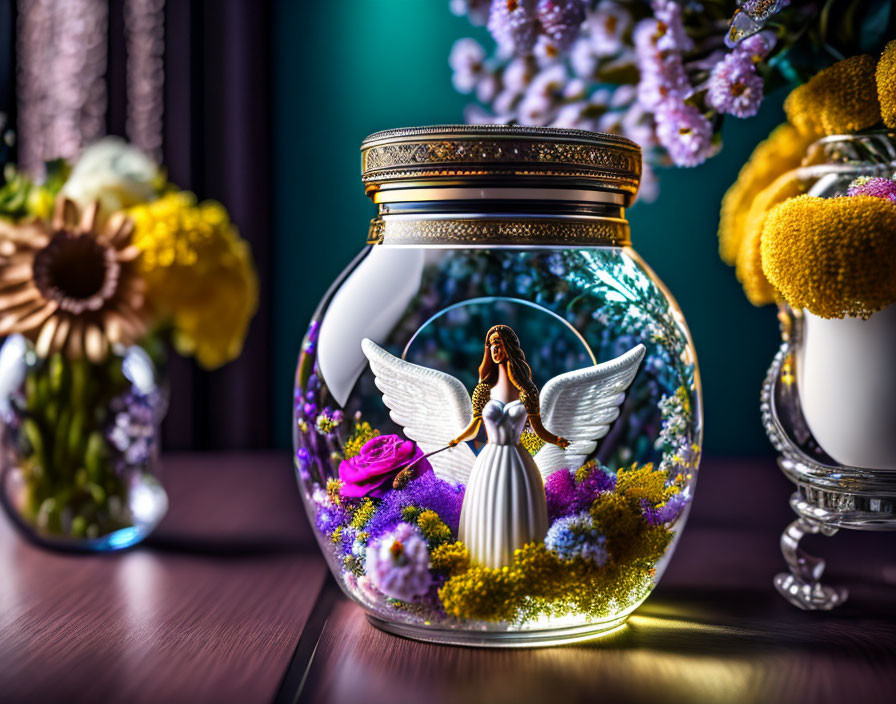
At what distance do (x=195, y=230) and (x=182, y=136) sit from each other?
781 mm

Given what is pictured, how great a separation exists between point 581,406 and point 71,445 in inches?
21.2

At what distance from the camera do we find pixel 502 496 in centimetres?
58

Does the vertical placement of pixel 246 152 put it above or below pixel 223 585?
above

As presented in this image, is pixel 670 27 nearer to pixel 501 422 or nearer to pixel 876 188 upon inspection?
pixel 876 188

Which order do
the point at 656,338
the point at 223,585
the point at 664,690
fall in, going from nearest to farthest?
the point at 664,690 → the point at 656,338 → the point at 223,585

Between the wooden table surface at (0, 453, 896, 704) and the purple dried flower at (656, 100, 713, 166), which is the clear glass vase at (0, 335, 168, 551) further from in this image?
the purple dried flower at (656, 100, 713, 166)

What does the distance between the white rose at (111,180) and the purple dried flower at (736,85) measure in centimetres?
55

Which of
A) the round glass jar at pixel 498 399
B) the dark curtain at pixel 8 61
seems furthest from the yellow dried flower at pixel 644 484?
the dark curtain at pixel 8 61

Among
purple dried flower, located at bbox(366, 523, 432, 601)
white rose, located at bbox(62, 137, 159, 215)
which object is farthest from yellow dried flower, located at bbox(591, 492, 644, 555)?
white rose, located at bbox(62, 137, 159, 215)

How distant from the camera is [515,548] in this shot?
23.0 inches

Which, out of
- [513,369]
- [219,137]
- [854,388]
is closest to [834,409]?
[854,388]

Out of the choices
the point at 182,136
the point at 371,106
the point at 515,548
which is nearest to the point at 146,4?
the point at 182,136

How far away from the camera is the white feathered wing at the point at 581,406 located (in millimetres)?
614

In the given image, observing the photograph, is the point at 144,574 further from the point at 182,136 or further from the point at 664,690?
the point at 182,136
